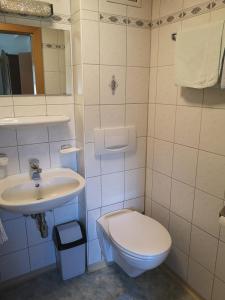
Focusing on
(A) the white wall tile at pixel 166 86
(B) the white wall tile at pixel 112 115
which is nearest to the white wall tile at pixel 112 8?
(A) the white wall tile at pixel 166 86

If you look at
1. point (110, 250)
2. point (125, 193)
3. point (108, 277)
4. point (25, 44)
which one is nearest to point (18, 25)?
point (25, 44)

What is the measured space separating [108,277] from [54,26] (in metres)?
1.92

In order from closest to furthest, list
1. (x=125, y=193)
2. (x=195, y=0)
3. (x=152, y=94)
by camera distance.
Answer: (x=195, y=0), (x=152, y=94), (x=125, y=193)

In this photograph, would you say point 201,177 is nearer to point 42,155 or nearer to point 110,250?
point 110,250

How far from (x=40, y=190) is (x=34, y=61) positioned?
0.88m

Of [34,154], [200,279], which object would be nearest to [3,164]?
[34,154]

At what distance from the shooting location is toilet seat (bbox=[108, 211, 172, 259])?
1.47 m

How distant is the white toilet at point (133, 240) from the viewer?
146 cm

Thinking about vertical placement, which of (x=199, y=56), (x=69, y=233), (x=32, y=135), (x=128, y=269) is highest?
(x=199, y=56)

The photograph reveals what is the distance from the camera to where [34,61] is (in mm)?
1608

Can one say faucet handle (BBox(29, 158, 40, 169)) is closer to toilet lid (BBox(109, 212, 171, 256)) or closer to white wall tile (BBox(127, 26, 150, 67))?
toilet lid (BBox(109, 212, 171, 256))

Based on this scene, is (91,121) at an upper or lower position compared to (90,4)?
lower

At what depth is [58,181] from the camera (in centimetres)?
174

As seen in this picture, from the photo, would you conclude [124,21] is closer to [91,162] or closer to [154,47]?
[154,47]
